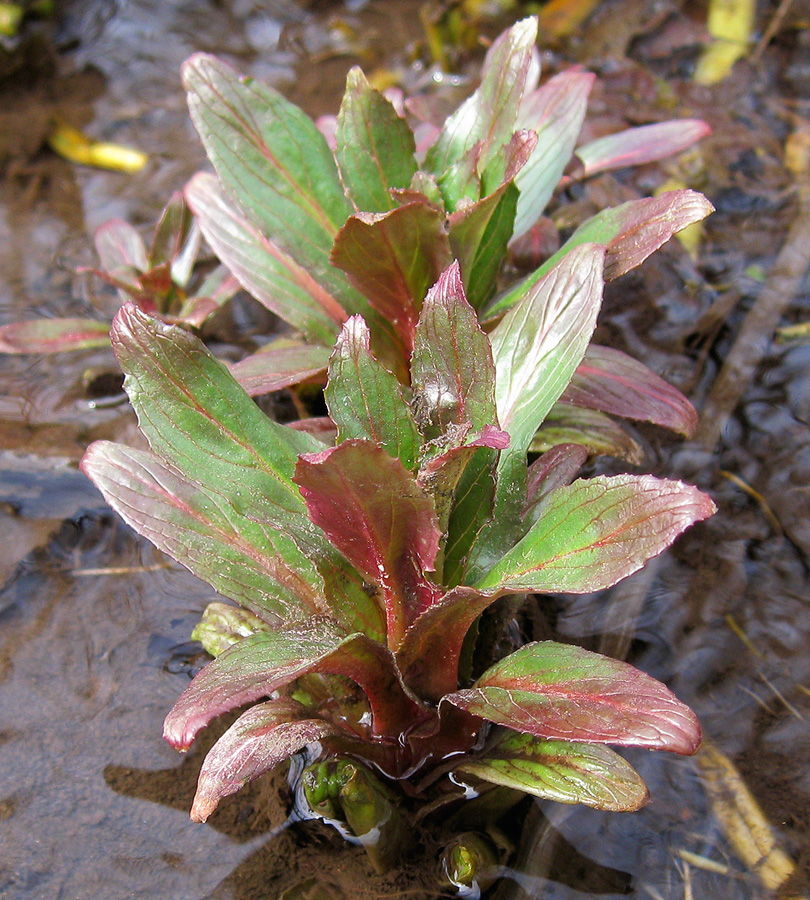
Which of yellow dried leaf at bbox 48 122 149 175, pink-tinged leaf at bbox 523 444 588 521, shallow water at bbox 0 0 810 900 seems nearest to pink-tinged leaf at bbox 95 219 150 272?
shallow water at bbox 0 0 810 900

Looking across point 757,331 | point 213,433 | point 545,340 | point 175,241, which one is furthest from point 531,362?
point 175,241

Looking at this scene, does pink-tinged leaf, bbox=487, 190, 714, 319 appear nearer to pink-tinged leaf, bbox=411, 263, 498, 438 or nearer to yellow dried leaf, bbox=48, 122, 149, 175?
pink-tinged leaf, bbox=411, 263, 498, 438

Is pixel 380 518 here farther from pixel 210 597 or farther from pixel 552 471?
pixel 210 597

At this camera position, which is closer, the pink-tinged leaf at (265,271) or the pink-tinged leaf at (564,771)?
the pink-tinged leaf at (564,771)

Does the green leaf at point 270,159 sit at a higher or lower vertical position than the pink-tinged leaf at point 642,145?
higher

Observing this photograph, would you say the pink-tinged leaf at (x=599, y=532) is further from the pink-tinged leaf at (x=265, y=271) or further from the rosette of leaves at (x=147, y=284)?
the rosette of leaves at (x=147, y=284)

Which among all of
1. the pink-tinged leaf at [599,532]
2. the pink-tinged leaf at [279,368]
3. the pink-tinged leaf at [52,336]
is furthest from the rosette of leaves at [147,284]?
the pink-tinged leaf at [599,532]
